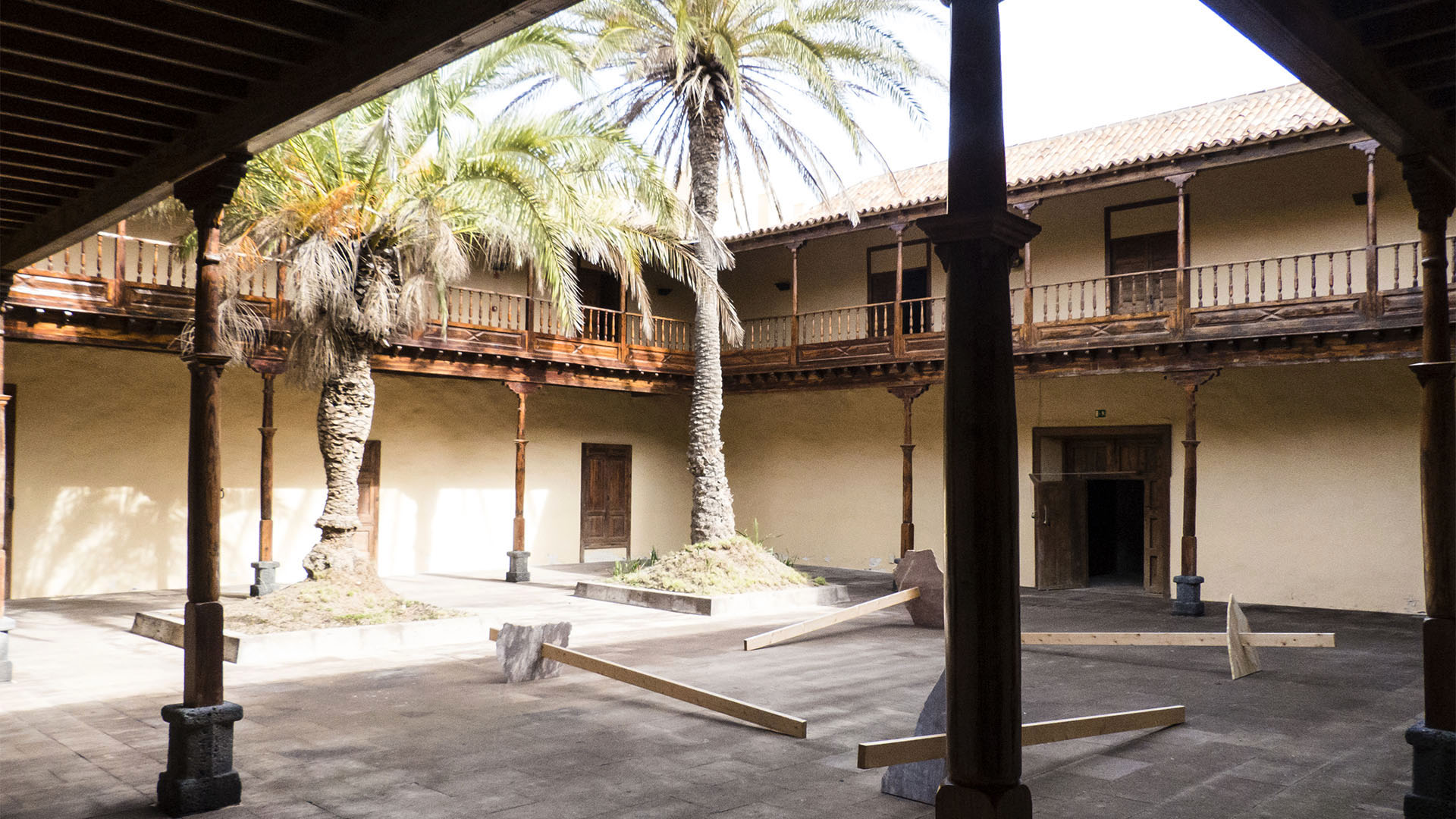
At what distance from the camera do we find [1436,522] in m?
4.94

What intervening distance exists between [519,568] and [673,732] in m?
9.82

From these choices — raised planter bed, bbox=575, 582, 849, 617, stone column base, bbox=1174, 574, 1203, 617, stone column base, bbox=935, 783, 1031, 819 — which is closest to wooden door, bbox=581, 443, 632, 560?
raised planter bed, bbox=575, 582, 849, 617

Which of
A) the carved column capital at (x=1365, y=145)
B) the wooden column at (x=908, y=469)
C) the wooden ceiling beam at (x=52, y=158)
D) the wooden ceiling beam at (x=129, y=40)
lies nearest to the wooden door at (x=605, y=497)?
the wooden column at (x=908, y=469)

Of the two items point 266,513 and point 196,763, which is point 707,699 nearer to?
point 196,763

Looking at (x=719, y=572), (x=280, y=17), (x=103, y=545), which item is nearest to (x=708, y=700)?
(x=280, y=17)

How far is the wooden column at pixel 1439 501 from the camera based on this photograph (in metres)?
4.85

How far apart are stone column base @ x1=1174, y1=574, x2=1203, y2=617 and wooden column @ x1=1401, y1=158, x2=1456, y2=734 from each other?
8003 mm

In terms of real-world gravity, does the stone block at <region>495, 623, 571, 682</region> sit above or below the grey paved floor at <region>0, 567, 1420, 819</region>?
above

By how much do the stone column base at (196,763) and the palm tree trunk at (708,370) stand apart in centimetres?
974

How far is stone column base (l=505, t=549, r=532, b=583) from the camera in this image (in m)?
16.0

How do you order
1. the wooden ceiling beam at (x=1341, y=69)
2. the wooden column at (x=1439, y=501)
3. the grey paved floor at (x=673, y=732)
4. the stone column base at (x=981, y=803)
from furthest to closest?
the grey paved floor at (x=673, y=732) < the wooden column at (x=1439, y=501) < the wooden ceiling beam at (x=1341, y=69) < the stone column base at (x=981, y=803)

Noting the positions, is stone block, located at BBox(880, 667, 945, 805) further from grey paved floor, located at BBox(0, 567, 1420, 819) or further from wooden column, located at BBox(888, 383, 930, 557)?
wooden column, located at BBox(888, 383, 930, 557)

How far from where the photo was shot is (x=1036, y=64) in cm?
2556

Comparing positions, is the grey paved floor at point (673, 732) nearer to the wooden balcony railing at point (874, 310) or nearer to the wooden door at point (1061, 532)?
the wooden balcony railing at point (874, 310)
